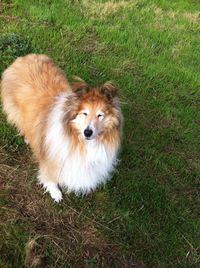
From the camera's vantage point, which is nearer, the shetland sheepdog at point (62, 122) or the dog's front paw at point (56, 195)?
the shetland sheepdog at point (62, 122)

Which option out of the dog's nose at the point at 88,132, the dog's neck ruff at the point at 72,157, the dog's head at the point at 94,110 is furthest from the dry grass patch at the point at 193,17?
the dog's nose at the point at 88,132

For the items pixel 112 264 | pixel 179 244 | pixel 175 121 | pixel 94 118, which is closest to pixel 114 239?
pixel 112 264

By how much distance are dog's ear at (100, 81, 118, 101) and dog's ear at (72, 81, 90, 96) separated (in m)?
0.16

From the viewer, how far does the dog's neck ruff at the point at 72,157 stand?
426 centimetres

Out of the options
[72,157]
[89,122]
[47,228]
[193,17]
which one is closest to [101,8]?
[193,17]

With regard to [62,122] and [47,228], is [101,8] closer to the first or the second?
[62,122]

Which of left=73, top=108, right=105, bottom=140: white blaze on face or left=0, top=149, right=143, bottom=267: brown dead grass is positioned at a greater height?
left=73, top=108, right=105, bottom=140: white blaze on face

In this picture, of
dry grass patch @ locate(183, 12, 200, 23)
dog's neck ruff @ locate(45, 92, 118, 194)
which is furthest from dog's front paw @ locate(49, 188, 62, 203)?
dry grass patch @ locate(183, 12, 200, 23)

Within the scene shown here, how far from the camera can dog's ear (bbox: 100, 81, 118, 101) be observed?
406 cm

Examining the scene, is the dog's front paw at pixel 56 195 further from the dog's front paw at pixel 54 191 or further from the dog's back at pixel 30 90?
the dog's back at pixel 30 90

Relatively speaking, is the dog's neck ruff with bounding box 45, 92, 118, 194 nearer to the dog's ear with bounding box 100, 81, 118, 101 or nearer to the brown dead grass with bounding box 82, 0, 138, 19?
the dog's ear with bounding box 100, 81, 118, 101

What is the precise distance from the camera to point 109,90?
13.4 ft

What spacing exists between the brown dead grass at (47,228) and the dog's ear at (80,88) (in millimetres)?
1399

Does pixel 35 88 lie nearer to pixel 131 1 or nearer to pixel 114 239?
pixel 114 239
